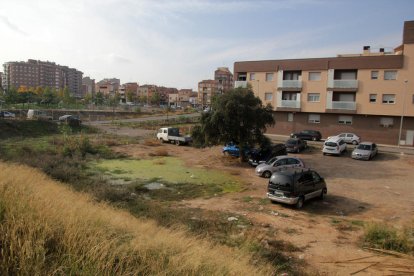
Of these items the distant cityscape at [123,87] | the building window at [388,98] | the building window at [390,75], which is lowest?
the building window at [388,98]

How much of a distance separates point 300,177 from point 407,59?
30.4 meters

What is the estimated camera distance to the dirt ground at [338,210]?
9.18 meters

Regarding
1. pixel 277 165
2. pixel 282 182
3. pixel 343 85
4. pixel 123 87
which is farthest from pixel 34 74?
pixel 282 182

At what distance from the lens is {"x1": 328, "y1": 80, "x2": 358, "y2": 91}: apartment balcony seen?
39.5 meters

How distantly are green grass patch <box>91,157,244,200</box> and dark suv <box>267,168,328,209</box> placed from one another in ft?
11.4

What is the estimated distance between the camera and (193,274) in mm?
4363

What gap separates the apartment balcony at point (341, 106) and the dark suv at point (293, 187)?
2791cm

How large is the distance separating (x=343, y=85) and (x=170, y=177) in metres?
29.2

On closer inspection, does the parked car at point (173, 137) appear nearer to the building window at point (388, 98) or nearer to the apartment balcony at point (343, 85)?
the apartment balcony at point (343, 85)

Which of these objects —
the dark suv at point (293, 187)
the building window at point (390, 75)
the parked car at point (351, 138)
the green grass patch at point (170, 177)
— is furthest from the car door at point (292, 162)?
the building window at point (390, 75)

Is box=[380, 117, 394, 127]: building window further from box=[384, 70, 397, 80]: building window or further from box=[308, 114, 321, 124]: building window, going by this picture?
box=[308, 114, 321, 124]: building window

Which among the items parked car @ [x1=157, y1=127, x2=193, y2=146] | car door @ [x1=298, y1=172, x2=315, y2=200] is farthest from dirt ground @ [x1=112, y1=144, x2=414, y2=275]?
parked car @ [x1=157, y1=127, x2=193, y2=146]

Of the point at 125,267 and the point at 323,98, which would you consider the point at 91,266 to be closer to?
the point at 125,267

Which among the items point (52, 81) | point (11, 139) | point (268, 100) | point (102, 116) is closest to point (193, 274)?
point (11, 139)
